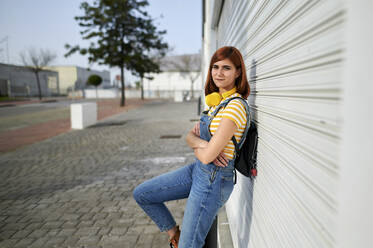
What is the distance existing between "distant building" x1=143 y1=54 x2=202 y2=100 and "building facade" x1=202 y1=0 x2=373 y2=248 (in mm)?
50185

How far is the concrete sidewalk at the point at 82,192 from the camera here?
10.5ft

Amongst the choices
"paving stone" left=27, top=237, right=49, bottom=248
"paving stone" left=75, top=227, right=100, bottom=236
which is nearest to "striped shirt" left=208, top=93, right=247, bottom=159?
"paving stone" left=75, top=227, right=100, bottom=236

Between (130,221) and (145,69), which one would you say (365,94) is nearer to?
(130,221)

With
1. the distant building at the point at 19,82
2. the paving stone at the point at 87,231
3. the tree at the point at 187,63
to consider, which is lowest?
the paving stone at the point at 87,231

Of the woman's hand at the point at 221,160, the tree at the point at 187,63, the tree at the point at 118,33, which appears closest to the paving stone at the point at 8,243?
the woman's hand at the point at 221,160

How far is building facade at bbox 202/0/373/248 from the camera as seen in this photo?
0.63 m

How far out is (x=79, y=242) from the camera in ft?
10.1

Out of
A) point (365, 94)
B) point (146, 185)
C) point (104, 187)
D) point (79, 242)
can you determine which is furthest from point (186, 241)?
point (104, 187)

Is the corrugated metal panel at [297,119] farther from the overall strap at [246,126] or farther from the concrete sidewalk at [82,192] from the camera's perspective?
the concrete sidewalk at [82,192]

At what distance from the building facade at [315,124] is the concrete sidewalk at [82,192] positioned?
2.19 m

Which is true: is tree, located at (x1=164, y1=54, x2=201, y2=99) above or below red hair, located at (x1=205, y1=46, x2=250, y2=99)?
above

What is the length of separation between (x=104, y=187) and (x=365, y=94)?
4782 mm

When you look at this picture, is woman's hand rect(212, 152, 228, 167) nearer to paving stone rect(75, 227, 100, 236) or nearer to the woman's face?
the woman's face

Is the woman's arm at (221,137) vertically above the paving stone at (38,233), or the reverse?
the woman's arm at (221,137)
